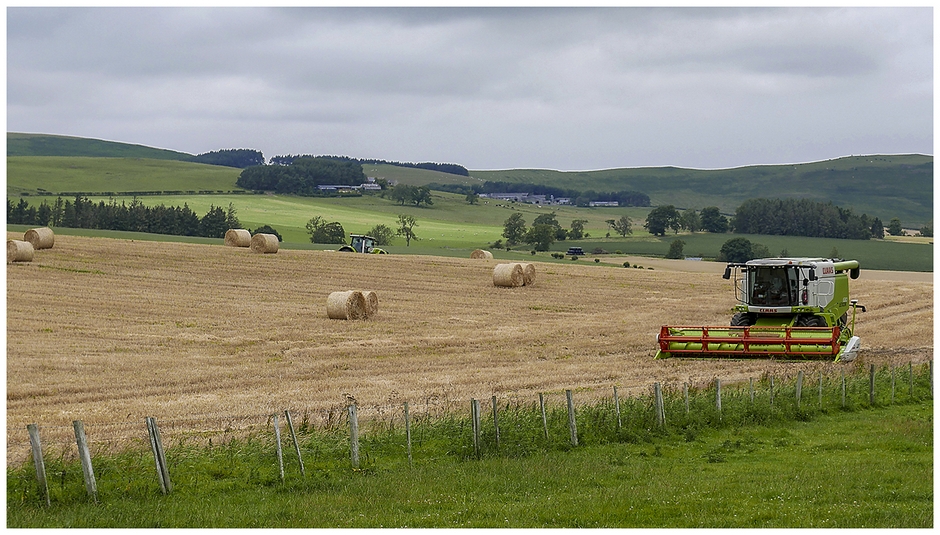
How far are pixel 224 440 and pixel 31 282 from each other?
2432 cm

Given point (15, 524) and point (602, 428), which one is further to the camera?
point (602, 428)

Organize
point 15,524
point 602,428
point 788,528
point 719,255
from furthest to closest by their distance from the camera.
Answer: point 719,255, point 602,428, point 15,524, point 788,528

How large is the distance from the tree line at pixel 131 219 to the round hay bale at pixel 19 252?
37277 millimetres

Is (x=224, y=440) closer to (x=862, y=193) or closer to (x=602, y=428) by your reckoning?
(x=602, y=428)

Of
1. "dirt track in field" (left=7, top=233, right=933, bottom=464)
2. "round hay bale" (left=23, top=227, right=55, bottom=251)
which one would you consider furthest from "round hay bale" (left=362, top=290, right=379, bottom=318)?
"round hay bale" (left=23, top=227, right=55, bottom=251)

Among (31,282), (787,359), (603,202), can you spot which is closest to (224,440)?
(787,359)

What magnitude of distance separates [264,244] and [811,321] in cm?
2791

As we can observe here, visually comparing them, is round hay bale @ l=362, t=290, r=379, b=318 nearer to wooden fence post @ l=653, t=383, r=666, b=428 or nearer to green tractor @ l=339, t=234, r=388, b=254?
wooden fence post @ l=653, t=383, r=666, b=428

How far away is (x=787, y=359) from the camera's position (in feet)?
81.3

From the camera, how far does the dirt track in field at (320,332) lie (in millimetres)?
19422

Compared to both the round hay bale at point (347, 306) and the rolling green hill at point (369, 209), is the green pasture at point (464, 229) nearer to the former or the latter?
the rolling green hill at point (369, 209)

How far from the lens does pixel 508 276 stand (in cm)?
4062

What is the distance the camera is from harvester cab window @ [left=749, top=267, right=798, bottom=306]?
89.2ft

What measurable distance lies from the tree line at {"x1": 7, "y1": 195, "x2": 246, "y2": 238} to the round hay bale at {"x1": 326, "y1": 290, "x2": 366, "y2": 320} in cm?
4972
